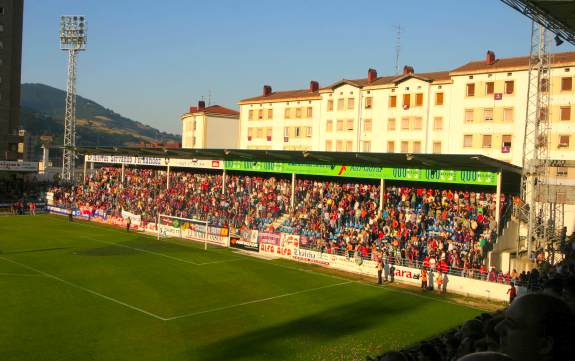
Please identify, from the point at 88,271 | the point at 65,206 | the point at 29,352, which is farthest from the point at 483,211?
the point at 65,206

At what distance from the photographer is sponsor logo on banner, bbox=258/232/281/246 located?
37.4m

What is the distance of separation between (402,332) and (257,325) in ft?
18.3

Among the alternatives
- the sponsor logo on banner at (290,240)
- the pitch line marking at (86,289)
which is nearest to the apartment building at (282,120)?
the sponsor logo on banner at (290,240)

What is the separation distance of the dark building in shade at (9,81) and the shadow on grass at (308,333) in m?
70.4

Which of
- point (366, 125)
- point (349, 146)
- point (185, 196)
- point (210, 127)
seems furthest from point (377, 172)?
point (210, 127)

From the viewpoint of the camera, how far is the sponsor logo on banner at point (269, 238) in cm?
3738

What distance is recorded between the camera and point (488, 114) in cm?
4169

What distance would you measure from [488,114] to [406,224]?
13.6 meters

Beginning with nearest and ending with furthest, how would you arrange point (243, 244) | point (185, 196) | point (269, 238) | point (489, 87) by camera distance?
point (269, 238) → point (243, 244) → point (489, 87) → point (185, 196)

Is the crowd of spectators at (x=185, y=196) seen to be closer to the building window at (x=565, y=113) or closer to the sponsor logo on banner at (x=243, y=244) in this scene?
the sponsor logo on banner at (x=243, y=244)

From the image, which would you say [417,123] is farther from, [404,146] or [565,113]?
[565,113]

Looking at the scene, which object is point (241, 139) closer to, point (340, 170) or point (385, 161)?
point (340, 170)

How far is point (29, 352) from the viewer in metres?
16.6

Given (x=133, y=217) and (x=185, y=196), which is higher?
(x=185, y=196)
